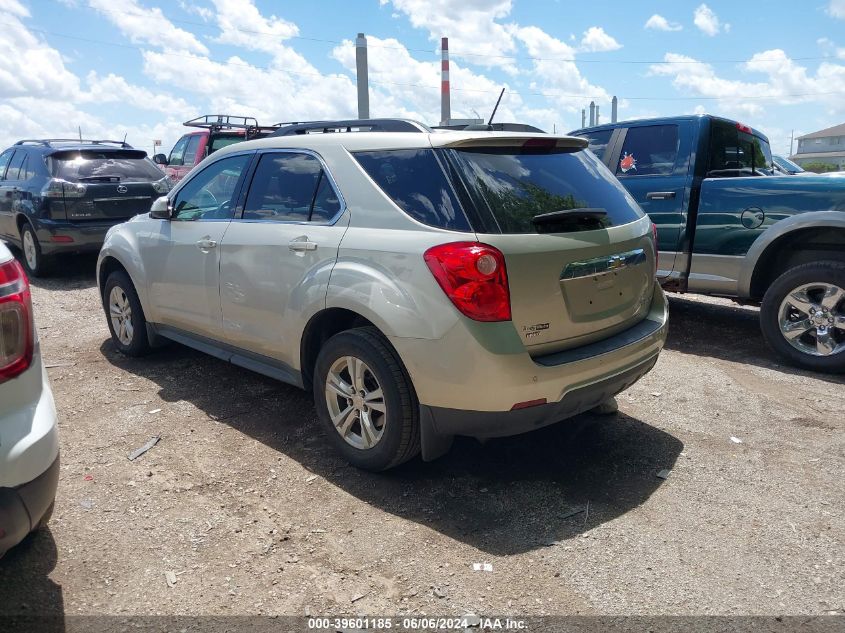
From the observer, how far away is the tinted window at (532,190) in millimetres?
3062

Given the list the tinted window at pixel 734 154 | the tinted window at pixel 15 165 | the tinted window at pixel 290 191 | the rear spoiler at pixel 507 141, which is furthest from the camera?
the tinted window at pixel 15 165

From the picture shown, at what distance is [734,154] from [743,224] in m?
1.09

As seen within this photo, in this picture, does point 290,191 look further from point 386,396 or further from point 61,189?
point 61,189

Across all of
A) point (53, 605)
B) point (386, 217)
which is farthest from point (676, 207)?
point (53, 605)

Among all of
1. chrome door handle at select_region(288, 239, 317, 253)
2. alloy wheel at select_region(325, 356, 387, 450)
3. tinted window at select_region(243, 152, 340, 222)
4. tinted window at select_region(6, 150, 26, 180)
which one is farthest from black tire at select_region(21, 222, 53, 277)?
alloy wheel at select_region(325, 356, 387, 450)

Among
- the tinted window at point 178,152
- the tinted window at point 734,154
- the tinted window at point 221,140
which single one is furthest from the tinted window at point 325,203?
the tinted window at point 178,152

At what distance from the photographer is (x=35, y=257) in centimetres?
873

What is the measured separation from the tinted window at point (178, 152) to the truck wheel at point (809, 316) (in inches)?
475

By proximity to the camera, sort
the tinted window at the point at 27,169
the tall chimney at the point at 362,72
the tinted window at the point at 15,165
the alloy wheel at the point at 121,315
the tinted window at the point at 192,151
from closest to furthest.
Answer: the alloy wheel at the point at 121,315
the tinted window at the point at 27,169
the tinted window at the point at 15,165
the tinted window at the point at 192,151
the tall chimney at the point at 362,72

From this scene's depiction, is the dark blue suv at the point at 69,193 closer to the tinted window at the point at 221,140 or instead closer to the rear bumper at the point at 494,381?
the tinted window at the point at 221,140

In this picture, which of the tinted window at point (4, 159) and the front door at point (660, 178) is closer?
the front door at point (660, 178)

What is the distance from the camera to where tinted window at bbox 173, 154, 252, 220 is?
170 inches

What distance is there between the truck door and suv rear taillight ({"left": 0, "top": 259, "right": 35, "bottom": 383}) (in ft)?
16.6

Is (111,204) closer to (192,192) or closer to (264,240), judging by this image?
(192,192)
